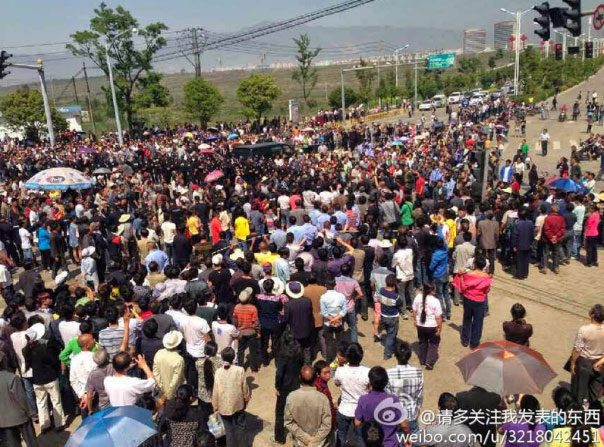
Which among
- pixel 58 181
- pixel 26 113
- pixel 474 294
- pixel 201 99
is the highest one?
pixel 201 99

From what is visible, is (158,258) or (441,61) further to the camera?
(441,61)

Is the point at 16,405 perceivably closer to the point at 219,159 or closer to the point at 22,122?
the point at 219,159

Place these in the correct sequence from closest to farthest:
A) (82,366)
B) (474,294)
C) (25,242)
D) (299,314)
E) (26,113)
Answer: (82,366) < (299,314) < (474,294) < (25,242) < (26,113)

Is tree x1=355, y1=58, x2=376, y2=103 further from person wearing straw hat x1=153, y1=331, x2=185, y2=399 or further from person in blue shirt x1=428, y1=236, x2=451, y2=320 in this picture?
person wearing straw hat x1=153, y1=331, x2=185, y2=399

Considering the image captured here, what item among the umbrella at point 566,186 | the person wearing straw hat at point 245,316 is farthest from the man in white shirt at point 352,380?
the umbrella at point 566,186

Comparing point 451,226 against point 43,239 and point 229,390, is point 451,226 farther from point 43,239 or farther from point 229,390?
point 43,239

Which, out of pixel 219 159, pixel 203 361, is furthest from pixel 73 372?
pixel 219 159

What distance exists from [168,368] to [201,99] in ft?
133

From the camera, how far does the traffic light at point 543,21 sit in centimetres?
1390

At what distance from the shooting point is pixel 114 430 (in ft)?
13.8

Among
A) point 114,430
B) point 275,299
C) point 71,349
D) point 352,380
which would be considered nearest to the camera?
point 114,430

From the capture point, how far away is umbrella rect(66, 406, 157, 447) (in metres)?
4.09

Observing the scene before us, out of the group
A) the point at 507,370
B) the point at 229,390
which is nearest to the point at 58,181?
the point at 229,390

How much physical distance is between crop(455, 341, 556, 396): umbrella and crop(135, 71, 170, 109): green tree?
42.2 m
